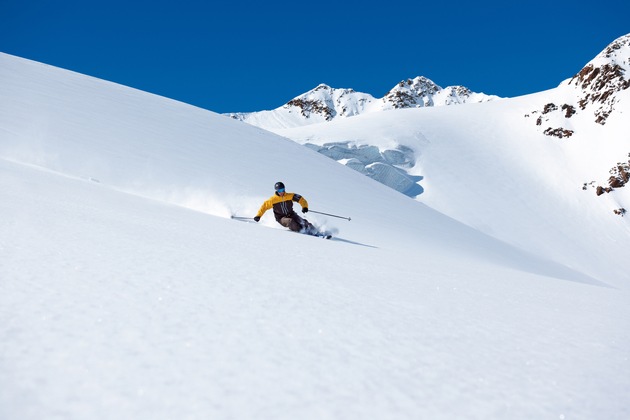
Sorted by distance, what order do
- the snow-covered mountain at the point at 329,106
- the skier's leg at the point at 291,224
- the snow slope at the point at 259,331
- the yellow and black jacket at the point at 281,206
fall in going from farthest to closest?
the snow-covered mountain at the point at 329,106 < the yellow and black jacket at the point at 281,206 < the skier's leg at the point at 291,224 < the snow slope at the point at 259,331

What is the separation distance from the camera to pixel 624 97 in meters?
43.7

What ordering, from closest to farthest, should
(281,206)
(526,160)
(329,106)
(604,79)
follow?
(281,206) → (526,160) → (604,79) → (329,106)

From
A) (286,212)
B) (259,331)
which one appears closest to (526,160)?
(286,212)

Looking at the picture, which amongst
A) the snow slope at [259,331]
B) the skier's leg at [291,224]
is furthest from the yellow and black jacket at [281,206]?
the snow slope at [259,331]

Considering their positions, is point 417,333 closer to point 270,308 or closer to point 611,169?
point 270,308

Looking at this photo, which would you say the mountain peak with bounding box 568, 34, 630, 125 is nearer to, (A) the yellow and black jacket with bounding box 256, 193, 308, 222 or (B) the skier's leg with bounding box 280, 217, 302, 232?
(A) the yellow and black jacket with bounding box 256, 193, 308, 222

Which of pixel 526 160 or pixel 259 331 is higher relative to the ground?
pixel 526 160

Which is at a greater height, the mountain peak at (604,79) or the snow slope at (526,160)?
the mountain peak at (604,79)

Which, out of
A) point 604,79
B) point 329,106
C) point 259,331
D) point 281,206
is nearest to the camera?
point 259,331

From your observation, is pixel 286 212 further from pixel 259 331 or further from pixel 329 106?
pixel 329 106

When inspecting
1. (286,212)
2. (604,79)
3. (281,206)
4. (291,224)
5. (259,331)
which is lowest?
(259,331)

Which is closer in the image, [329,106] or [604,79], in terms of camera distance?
[604,79]

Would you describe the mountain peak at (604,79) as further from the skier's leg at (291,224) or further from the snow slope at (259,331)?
the snow slope at (259,331)

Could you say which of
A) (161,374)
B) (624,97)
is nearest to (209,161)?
(161,374)
